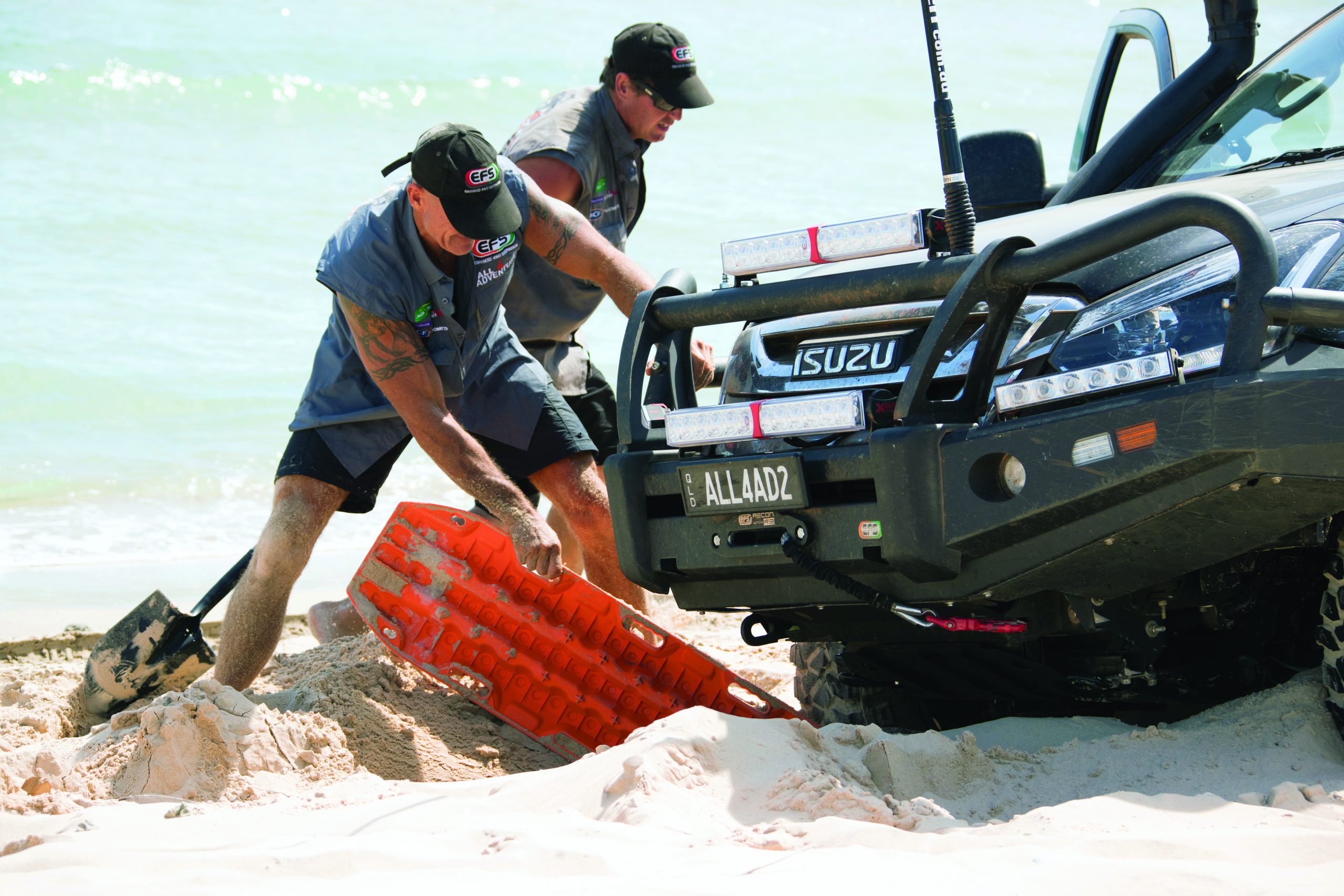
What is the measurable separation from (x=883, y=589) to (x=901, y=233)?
786mm

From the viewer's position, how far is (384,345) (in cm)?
416

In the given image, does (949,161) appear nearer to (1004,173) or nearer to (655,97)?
(1004,173)

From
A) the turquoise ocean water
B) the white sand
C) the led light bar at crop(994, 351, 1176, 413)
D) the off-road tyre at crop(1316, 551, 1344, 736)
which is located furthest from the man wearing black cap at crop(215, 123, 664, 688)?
the turquoise ocean water

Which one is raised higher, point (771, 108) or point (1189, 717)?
point (771, 108)

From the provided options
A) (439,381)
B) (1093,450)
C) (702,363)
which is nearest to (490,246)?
(439,381)

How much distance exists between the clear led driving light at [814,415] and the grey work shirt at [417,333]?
1.51m

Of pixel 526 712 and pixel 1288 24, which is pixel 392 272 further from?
pixel 1288 24

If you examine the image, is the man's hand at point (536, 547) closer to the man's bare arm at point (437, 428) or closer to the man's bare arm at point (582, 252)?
the man's bare arm at point (437, 428)

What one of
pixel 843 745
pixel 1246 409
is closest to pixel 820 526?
pixel 843 745

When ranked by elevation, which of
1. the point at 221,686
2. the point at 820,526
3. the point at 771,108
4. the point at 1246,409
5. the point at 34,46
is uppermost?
the point at 34,46

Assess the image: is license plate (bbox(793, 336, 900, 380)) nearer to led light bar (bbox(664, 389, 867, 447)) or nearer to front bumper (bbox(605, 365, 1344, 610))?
led light bar (bbox(664, 389, 867, 447))

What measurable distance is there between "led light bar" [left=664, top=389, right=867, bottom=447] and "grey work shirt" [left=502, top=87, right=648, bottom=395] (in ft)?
6.61

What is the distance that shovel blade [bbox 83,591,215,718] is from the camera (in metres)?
4.79

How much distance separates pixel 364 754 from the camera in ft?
13.2
